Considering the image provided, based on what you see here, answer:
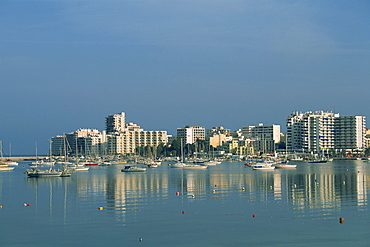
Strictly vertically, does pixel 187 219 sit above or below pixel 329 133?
below

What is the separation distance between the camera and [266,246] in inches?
854

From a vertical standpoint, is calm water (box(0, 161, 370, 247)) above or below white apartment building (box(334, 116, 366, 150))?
below

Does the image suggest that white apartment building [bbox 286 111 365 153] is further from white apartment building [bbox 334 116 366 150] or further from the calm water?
the calm water

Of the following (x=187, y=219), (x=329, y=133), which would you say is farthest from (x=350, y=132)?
(x=187, y=219)

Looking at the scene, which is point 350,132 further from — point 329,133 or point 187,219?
point 187,219

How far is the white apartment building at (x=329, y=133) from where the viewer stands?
179 metres

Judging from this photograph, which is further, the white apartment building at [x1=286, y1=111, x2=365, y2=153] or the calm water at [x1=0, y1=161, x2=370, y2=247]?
the white apartment building at [x1=286, y1=111, x2=365, y2=153]

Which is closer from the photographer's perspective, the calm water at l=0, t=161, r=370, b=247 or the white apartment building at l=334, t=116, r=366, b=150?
the calm water at l=0, t=161, r=370, b=247

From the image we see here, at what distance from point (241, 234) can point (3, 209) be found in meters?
16.0

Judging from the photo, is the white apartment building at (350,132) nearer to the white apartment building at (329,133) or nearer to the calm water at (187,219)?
the white apartment building at (329,133)

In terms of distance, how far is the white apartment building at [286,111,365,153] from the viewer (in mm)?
179000

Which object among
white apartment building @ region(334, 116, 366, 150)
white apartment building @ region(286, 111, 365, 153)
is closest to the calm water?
white apartment building @ region(286, 111, 365, 153)

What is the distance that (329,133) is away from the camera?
592ft

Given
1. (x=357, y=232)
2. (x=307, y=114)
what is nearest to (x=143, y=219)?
(x=357, y=232)
